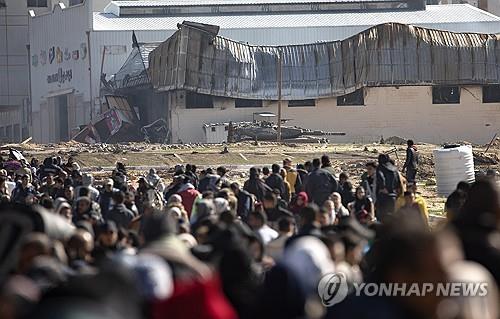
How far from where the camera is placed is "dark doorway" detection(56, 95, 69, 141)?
69588 millimetres

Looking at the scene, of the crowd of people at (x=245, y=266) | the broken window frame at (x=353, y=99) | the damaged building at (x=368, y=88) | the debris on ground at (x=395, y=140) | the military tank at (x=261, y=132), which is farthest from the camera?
the broken window frame at (x=353, y=99)

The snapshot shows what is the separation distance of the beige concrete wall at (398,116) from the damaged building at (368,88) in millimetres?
38

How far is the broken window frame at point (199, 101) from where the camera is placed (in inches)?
2283

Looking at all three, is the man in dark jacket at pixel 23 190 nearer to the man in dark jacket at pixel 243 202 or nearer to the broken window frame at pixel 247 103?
the man in dark jacket at pixel 243 202

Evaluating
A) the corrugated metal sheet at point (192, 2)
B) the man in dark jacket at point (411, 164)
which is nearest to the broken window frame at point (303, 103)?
the corrugated metal sheet at point (192, 2)

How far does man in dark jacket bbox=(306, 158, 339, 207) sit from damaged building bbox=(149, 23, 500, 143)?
113 ft

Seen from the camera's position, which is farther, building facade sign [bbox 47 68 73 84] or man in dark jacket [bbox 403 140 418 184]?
building facade sign [bbox 47 68 73 84]

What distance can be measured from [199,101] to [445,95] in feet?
31.2

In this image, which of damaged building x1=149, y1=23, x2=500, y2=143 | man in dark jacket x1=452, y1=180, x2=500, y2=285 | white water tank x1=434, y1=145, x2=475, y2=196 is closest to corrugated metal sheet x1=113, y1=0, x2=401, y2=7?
damaged building x1=149, y1=23, x2=500, y2=143

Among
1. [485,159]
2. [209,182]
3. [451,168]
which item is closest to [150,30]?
[485,159]

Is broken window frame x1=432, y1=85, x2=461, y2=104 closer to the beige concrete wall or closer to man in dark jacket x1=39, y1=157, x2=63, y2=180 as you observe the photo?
the beige concrete wall

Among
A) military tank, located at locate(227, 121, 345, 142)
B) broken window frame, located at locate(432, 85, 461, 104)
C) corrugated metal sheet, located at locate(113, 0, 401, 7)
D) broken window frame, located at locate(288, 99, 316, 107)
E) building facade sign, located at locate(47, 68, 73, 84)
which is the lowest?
military tank, located at locate(227, 121, 345, 142)

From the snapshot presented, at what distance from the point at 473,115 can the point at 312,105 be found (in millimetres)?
6194

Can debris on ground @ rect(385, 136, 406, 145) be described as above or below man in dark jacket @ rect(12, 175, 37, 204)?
below
